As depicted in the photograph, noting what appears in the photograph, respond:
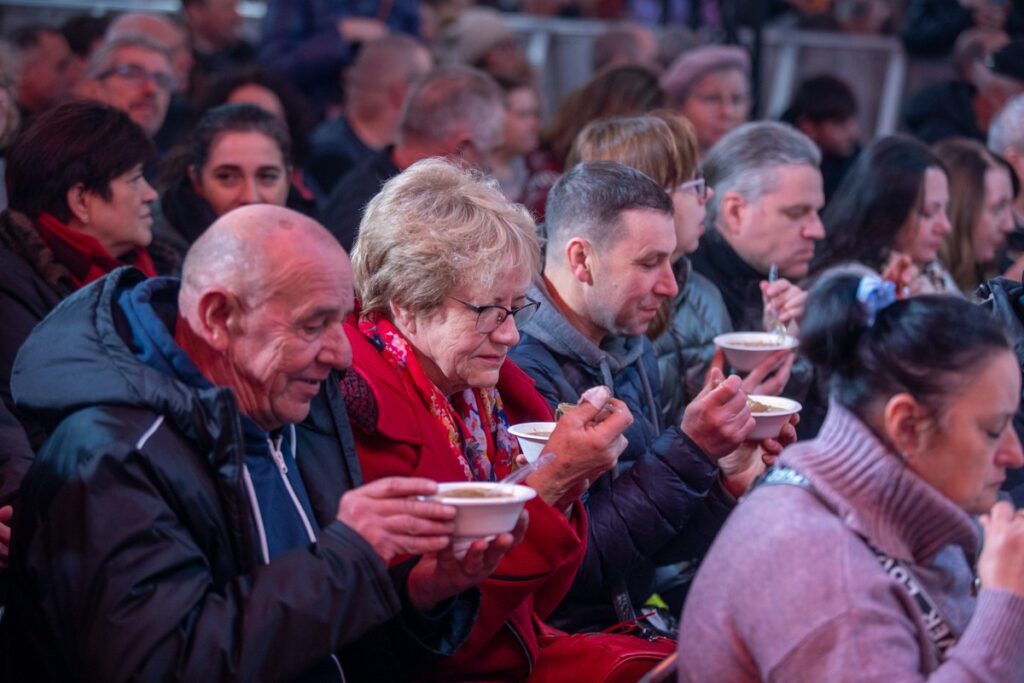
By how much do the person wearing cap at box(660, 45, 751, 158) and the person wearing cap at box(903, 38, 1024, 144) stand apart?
134cm

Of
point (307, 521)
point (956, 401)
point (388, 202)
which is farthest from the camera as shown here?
point (388, 202)

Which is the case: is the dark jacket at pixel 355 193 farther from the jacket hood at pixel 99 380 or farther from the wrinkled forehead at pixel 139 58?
the jacket hood at pixel 99 380

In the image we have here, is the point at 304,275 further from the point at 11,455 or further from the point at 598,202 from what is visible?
the point at 598,202

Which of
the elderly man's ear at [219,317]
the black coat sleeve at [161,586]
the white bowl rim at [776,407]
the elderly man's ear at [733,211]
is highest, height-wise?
the elderly man's ear at [219,317]

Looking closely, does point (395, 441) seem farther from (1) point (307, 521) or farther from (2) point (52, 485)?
(2) point (52, 485)

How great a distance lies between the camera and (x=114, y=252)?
413cm

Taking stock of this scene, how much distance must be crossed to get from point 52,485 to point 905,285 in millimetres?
3351

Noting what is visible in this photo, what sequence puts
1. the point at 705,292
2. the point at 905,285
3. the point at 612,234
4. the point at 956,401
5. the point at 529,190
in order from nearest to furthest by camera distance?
1. the point at 956,401
2. the point at 612,234
3. the point at 705,292
4. the point at 905,285
5. the point at 529,190

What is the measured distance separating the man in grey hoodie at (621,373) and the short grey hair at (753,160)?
45.5 inches

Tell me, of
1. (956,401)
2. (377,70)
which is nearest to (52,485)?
(956,401)

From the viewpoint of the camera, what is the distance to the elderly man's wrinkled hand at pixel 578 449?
9.55ft

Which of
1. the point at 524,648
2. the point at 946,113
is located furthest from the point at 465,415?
the point at 946,113

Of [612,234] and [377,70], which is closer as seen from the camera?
[612,234]

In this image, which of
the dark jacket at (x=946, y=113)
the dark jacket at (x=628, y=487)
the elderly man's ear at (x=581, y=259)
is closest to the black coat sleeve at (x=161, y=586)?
the dark jacket at (x=628, y=487)
